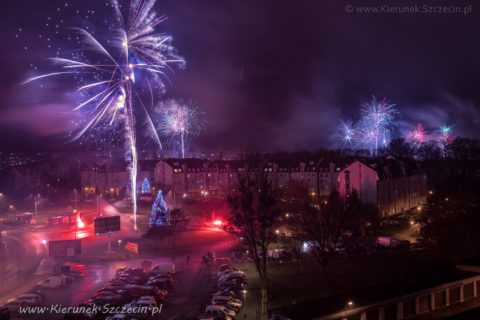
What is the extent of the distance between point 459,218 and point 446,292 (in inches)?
249

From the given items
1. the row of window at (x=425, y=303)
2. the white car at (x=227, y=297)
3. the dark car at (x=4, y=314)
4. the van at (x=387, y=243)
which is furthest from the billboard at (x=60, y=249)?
the van at (x=387, y=243)

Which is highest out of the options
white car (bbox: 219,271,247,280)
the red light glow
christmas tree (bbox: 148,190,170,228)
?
christmas tree (bbox: 148,190,170,228)

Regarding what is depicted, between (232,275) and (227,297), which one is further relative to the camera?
(232,275)

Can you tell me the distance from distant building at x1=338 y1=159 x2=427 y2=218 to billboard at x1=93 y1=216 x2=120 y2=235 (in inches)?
687

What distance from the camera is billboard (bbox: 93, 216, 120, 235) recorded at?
22.8m

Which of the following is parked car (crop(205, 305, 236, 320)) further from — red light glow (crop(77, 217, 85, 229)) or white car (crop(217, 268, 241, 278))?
red light glow (crop(77, 217, 85, 229))

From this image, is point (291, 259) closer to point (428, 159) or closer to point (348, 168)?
point (348, 168)

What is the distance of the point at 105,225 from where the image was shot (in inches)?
909

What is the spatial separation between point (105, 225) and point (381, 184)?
66.8 feet

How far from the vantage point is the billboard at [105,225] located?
22828mm

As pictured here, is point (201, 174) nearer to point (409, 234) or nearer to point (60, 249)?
point (409, 234)

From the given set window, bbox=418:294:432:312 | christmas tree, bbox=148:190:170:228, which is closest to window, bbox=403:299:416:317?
window, bbox=418:294:432:312

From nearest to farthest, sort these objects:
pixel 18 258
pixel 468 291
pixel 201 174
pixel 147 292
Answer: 1. pixel 468 291
2. pixel 147 292
3. pixel 18 258
4. pixel 201 174

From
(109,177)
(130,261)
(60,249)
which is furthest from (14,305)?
(109,177)
